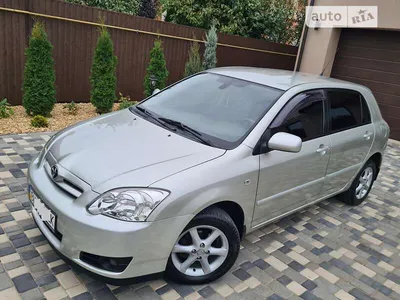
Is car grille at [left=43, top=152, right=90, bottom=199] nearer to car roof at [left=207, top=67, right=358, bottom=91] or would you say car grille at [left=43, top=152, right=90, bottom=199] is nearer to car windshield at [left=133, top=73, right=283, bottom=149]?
car windshield at [left=133, top=73, right=283, bottom=149]

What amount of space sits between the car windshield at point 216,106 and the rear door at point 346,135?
0.89 metres

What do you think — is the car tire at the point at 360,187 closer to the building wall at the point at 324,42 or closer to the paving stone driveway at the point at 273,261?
the paving stone driveway at the point at 273,261

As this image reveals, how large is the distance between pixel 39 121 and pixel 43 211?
3.60 metres

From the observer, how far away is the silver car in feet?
7.60

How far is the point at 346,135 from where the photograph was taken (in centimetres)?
385

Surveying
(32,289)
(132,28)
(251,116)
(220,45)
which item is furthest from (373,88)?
(32,289)

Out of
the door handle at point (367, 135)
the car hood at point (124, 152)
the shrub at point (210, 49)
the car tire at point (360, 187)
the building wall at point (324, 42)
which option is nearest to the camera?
the car hood at point (124, 152)

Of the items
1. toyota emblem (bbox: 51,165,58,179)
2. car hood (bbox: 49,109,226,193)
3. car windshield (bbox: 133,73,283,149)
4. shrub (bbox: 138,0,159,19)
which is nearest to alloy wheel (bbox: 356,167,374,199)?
car windshield (bbox: 133,73,283,149)

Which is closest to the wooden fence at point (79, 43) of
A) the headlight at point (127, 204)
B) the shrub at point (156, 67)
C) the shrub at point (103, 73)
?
the shrub at point (103, 73)

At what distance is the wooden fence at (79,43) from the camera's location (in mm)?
6395

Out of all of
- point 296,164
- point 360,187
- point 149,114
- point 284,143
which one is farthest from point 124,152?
point 360,187

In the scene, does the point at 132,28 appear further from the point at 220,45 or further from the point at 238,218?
the point at 238,218

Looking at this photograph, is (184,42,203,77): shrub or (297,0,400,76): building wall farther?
(184,42,203,77): shrub

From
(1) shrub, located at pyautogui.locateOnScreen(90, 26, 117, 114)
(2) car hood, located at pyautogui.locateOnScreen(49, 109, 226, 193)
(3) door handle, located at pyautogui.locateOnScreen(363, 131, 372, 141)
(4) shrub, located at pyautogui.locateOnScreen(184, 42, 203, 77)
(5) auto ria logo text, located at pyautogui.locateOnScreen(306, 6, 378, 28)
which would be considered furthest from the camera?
(4) shrub, located at pyautogui.locateOnScreen(184, 42, 203, 77)
